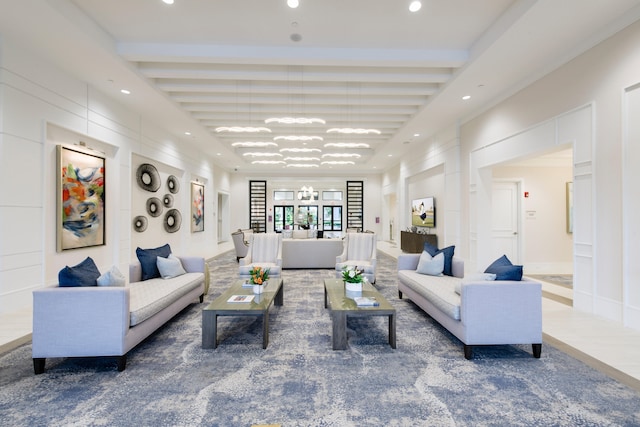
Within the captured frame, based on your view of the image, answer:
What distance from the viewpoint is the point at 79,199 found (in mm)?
4844

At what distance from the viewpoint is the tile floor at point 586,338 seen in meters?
2.49

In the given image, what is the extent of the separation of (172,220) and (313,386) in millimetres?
7113

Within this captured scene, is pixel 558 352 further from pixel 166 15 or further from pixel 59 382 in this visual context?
pixel 166 15

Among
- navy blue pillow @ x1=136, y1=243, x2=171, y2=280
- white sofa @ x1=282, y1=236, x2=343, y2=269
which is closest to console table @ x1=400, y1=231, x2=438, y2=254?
white sofa @ x1=282, y1=236, x2=343, y2=269

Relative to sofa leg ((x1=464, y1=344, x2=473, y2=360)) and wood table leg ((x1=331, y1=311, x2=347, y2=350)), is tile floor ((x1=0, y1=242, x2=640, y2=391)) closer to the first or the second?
sofa leg ((x1=464, y1=344, x2=473, y2=360))

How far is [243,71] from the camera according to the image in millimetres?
4734

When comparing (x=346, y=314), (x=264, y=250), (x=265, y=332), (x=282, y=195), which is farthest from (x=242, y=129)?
(x=282, y=195)

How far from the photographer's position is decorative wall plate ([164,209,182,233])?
7727 millimetres

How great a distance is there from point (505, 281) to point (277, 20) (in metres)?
3.99

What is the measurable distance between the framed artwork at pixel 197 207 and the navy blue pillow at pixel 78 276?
22.0 ft

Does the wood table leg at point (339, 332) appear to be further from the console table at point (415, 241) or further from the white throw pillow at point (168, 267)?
the console table at point (415, 241)

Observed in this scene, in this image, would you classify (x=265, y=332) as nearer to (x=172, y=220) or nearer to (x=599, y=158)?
(x=599, y=158)

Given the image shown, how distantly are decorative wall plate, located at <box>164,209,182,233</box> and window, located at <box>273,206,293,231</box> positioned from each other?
6.77 metres

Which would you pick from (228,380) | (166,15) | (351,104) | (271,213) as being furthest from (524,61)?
(271,213)
